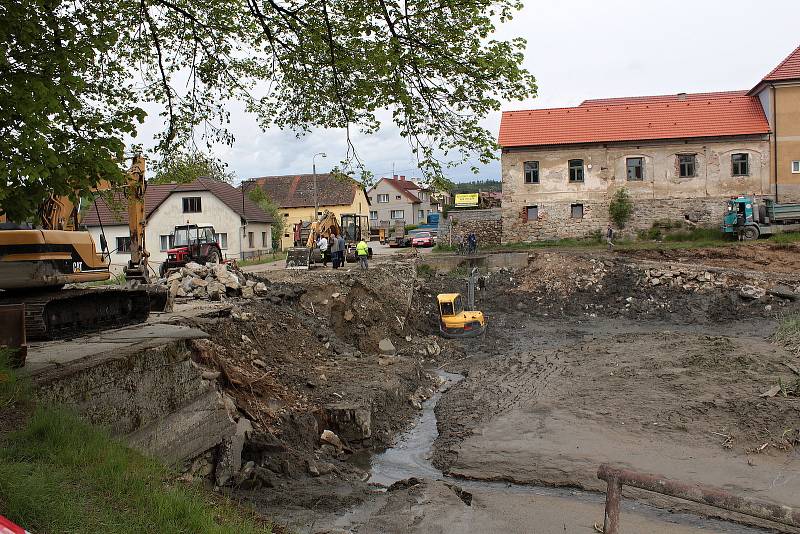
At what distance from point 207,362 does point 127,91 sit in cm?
436

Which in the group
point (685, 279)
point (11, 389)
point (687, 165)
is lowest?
point (685, 279)

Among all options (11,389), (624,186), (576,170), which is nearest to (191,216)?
(576,170)

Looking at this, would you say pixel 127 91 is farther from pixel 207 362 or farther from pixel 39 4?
pixel 207 362

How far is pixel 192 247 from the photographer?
26.5 metres

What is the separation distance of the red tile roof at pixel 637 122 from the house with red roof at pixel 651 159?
55 millimetres

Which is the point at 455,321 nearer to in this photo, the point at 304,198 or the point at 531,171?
the point at 531,171

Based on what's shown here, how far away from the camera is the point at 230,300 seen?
698 inches

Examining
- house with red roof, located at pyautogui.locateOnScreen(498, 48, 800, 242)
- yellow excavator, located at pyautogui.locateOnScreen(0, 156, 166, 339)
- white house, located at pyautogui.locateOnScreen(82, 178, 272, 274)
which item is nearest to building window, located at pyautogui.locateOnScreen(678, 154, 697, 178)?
Answer: house with red roof, located at pyautogui.locateOnScreen(498, 48, 800, 242)

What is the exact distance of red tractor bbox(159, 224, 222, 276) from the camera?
2617cm

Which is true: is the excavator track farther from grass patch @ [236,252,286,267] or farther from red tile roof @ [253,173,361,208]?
red tile roof @ [253,173,361,208]

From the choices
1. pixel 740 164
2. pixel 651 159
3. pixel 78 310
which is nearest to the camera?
pixel 78 310

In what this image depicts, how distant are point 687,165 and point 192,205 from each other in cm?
3162

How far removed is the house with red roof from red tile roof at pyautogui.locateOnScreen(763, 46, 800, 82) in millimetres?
51

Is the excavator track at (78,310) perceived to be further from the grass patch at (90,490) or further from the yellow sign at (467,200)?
the yellow sign at (467,200)
